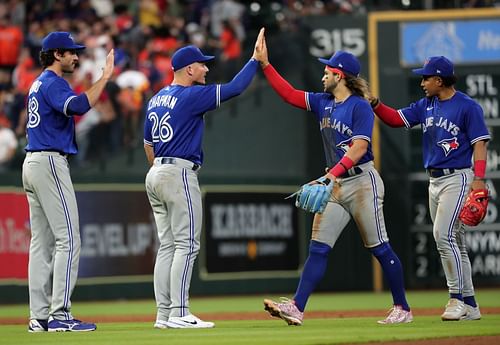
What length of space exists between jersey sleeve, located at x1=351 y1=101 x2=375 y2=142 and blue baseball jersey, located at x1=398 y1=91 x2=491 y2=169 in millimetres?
840

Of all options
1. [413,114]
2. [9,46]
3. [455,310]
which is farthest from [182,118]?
[9,46]

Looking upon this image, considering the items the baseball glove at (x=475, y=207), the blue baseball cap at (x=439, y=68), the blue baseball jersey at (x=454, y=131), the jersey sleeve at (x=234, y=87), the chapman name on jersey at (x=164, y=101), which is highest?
the blue baseball cap at (x=439, y=68)

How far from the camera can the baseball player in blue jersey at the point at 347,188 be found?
921 centimetres

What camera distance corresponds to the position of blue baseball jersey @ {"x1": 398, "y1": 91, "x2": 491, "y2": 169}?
31.8 feet

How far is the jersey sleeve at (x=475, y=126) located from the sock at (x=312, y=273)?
1574mm

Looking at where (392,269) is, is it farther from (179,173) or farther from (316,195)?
(179,173)

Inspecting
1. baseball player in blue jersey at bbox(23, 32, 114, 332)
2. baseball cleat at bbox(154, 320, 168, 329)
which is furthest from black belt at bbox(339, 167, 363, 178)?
baseball player in blue jersey at bbox(23, 32, 114, 332)

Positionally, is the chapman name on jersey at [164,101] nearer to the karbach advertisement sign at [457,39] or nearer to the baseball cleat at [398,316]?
the baseball cleat at [398,316]

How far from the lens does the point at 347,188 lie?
9.33 meters

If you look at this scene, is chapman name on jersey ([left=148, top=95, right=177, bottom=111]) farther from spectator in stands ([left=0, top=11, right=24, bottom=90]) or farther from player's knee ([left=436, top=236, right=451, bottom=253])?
spectator in stands ([left=0, top=11, right=24, bottom=90])

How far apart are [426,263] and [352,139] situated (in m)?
7.25

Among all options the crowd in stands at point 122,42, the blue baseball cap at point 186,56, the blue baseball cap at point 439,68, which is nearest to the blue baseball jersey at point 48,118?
Result: the blue baseball cap at point 186,56

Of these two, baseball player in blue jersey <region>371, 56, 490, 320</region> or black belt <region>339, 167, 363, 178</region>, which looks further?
baseball player in blue jersey <region>371, 56, 490, 320</region>

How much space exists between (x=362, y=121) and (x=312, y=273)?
1285 mm
